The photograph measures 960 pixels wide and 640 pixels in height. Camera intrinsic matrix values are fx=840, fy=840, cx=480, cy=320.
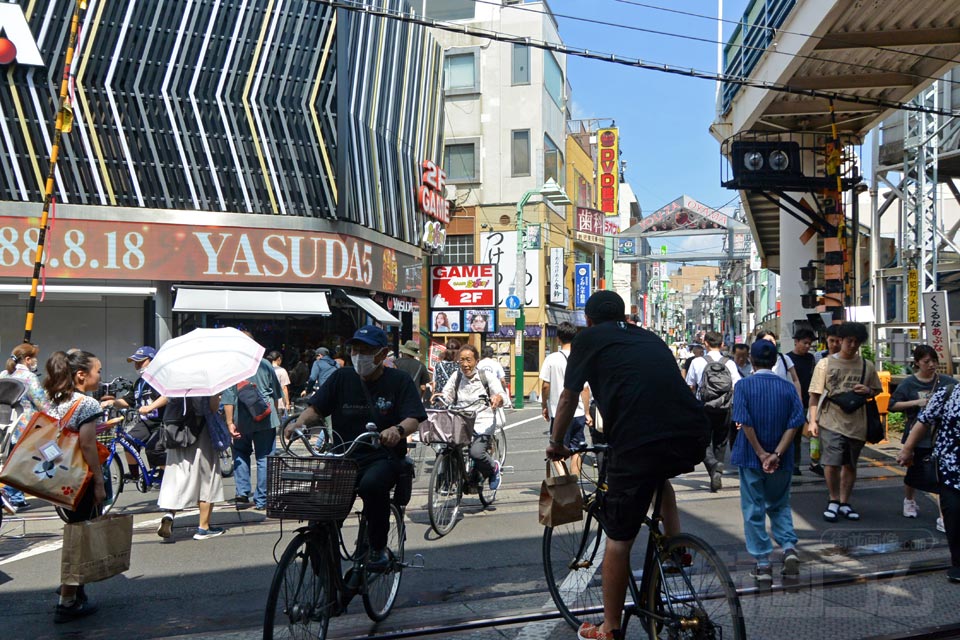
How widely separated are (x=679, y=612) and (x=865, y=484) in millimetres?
6752

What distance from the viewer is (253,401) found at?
9.05 metres

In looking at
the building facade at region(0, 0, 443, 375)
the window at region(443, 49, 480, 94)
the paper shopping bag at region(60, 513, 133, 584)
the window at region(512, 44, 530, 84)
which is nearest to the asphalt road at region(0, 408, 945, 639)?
the paper shopping bag at region(60, 513, 133, 584)

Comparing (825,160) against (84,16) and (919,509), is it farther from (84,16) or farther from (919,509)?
(84,16)

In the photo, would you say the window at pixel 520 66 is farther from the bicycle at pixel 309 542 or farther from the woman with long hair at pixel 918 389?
the bicycle at pixel 309 542

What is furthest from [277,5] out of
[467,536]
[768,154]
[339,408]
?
[339,408]

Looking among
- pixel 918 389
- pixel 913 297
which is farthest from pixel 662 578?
pixel 913 297

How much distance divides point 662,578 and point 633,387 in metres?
0.93

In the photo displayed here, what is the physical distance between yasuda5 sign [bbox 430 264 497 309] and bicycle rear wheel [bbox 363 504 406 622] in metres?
24.5

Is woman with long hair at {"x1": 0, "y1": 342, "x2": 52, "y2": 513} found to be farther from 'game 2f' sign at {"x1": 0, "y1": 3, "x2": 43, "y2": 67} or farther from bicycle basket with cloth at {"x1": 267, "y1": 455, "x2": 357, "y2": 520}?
'game 2f' sign at {"x1": 0, "y1": 3, "x2": 43, "y2": 67}

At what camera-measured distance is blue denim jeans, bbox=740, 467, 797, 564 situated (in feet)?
19.1

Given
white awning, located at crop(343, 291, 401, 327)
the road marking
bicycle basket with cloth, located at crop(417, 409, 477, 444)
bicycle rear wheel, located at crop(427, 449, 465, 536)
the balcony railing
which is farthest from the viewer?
white awning, located at crop(343, 291, 401, 327)

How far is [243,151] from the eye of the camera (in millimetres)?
20562

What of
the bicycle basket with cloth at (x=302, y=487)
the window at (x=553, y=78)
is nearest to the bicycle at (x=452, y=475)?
the bicycle basket with cloth at (x=302, y=487)

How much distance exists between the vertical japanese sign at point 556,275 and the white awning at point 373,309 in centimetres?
1450
